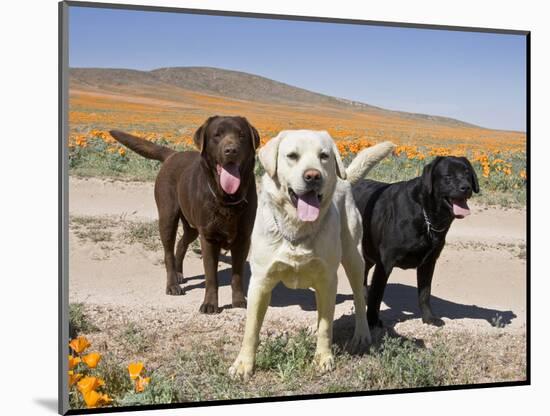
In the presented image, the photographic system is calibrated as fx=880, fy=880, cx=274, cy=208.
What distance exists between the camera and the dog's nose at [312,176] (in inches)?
162

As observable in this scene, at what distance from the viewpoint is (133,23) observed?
4637 mm

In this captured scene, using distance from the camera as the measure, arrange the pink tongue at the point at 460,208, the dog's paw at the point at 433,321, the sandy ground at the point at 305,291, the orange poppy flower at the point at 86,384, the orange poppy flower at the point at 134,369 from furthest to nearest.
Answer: the dog's paw at the point at 433,321 < the pink tongue at the point at 460,208 < the sandy ground at the point at 305,291 < the orange poppy flower at the point at 134,369 < the orange poppy flower at the point at 86,384

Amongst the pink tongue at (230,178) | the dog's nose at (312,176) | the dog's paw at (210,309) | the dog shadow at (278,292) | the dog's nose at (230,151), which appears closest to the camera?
the dog's nose at (312,176)

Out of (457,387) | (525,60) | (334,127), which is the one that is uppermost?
(525,60)

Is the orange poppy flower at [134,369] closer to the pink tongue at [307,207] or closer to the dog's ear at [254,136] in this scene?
the pink tongue at [307,207]

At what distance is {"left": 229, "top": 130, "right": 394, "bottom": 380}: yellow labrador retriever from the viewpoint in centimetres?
420

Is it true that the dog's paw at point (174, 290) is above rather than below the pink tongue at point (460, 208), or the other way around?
below

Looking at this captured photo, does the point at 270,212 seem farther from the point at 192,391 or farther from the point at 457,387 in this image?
the point at 457,387

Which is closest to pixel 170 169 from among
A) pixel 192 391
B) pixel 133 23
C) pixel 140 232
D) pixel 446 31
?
pixel 140 232

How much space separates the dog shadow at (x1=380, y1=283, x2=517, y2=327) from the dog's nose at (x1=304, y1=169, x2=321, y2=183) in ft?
5.13

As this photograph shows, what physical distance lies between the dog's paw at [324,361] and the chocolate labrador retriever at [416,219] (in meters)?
0.58

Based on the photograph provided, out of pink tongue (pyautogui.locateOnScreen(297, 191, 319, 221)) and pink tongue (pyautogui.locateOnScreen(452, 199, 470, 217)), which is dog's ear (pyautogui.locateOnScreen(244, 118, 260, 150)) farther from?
pink tongue (pyautogui.locateOnScreen(452, 199, 470, 217))

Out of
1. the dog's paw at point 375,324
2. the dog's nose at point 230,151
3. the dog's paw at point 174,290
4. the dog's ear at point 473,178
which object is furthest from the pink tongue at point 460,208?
the dog's paw at point 174,290

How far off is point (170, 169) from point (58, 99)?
43.5 inches
